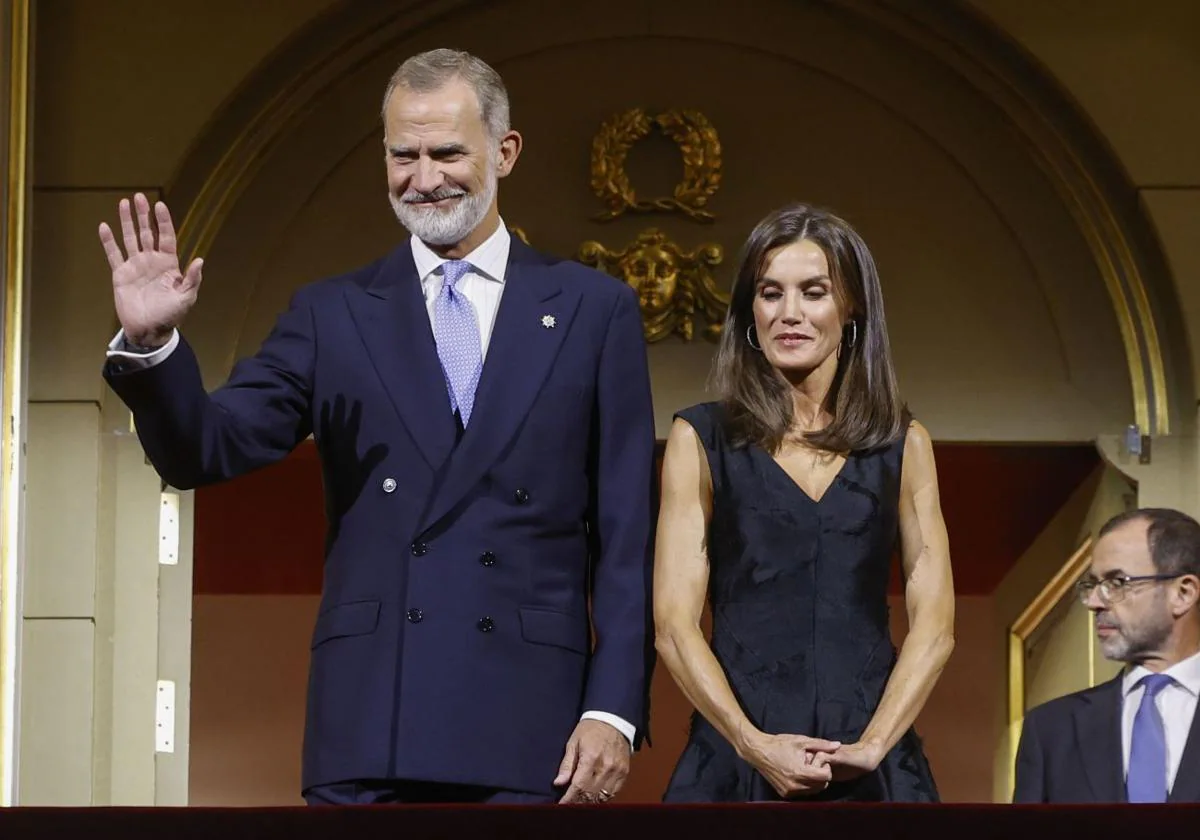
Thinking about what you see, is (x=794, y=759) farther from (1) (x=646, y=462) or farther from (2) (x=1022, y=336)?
(2) (x=1022, y=336)

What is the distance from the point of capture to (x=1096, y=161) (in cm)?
611

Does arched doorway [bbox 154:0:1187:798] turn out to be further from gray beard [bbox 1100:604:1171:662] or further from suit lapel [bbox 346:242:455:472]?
suit lapel [bbox 346:242:455:472]

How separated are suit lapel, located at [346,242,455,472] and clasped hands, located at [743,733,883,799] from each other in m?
0.55

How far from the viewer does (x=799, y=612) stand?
127 inches

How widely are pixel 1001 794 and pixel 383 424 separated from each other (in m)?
4.65

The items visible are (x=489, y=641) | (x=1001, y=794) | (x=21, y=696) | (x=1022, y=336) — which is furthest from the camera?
(x=1001, y=794)

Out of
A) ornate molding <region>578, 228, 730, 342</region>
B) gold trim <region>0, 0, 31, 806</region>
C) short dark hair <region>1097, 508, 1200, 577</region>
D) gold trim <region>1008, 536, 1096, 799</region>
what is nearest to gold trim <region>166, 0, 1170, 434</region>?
gold trim <region>0, 0, 31, 806</region>

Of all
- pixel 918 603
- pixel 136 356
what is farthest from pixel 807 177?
pixel 136 356

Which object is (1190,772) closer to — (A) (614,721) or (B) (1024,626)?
(A) (614,721)

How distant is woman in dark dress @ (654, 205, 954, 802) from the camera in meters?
3.13

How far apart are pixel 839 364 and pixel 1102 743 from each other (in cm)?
102

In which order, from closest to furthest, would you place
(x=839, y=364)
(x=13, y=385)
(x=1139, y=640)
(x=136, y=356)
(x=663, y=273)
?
(x=136, y=356) < (x=839, y=364) < (x=1139, y=640) < (x=13, y=385) < (x=663, y=273)

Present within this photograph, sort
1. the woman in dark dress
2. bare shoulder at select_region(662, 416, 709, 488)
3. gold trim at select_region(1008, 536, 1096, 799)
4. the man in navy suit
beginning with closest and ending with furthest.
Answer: the man in navy suit
the woman in dark dress
bare shoulder at select_region(662, 416, 709, 488)
gold trim at select_region(1008, 536, 1096, 799)

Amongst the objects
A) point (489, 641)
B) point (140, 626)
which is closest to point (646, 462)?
point (489, 641)
